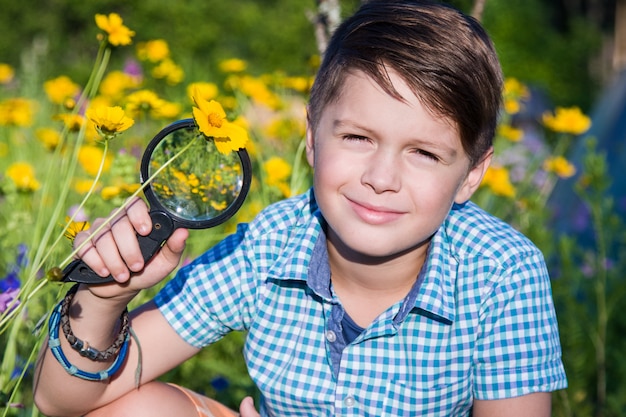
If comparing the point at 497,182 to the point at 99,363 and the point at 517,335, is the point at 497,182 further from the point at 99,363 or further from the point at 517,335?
the point at 99,363

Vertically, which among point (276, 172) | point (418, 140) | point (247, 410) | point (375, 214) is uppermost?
point (418, 140)

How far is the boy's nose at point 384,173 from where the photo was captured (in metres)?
1.20

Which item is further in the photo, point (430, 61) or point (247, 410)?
point (247, 410)

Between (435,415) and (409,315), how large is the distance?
163 millimetres

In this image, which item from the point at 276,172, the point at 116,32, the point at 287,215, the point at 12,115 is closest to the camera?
the point at 287,215

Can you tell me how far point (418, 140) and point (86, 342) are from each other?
0.57m

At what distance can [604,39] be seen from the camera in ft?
28.2

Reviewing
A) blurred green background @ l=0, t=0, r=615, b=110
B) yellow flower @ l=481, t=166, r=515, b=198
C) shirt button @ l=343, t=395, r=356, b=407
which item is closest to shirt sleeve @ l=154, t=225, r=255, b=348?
shirt button @ l=343, t=395, r=356, b=407

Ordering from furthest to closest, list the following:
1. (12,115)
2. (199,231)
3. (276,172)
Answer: (12,115), (199,231), (276,172)

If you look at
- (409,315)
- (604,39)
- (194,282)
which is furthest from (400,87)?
(604,39)

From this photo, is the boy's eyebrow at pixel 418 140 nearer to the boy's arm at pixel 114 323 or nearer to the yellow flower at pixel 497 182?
the boy's arm at pixel 114 323

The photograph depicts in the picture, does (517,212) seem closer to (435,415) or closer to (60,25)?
(435,415)

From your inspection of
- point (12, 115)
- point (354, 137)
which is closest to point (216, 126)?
point (354, 137)

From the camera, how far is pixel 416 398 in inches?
51.3
